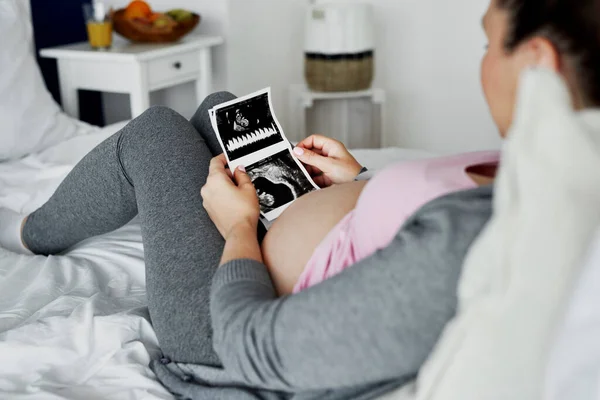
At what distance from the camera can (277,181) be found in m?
1.12

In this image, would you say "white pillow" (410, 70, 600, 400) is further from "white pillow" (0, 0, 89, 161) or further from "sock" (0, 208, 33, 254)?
"white pillow" (0, 0, 89, 161)

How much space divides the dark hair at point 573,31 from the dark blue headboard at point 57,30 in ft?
7.33

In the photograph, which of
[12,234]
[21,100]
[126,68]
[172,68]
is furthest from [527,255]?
[172,68]

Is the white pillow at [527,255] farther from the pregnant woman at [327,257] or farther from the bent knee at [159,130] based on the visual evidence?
the bent knee at [159,130]

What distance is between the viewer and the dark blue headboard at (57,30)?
2.54 metres

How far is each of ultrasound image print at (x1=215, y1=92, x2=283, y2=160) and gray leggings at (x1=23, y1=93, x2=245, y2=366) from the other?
58mm

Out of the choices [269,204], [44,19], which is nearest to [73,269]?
[269,204]

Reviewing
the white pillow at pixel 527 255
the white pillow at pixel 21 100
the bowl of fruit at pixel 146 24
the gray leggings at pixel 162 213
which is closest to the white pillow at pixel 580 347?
the white pillow at pixel 527 255

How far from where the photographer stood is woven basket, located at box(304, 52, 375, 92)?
2820 millimetres

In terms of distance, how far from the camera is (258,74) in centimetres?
297

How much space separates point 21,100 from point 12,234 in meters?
0.67

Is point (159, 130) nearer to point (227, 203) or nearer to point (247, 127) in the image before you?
point (247, 127)

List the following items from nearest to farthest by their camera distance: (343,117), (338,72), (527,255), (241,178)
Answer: (527,255), (241,178), (338,72), (343,117)

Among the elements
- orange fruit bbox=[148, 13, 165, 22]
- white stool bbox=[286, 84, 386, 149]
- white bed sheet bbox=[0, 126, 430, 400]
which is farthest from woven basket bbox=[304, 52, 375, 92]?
white bed sheet bbox=[0, 126, 430, 400]
